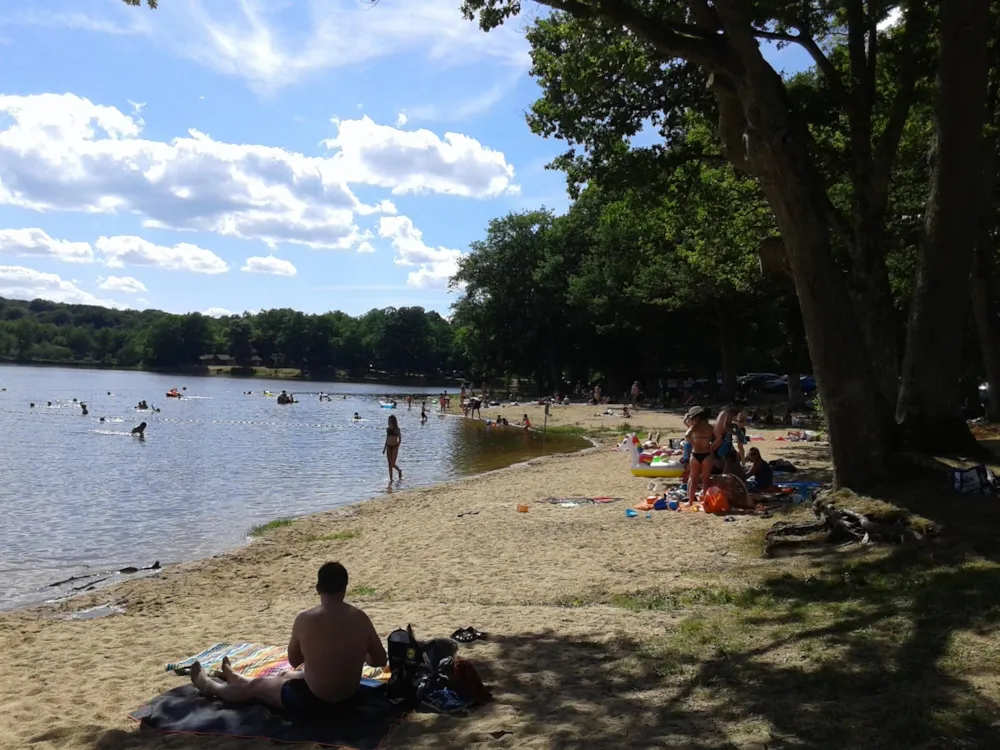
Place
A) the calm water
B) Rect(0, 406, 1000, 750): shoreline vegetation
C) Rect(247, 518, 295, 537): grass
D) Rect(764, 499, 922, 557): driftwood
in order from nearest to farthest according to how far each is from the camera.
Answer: Rect(0, 406, 1000, 750): shoreline vegetation
Rect(764, 499, 922, 557): driftwood
the calm water
Rect(247, 518, 295, 537): grass

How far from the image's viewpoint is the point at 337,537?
1380 centimetres

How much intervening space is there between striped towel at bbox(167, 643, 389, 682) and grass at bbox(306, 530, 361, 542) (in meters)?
6.63

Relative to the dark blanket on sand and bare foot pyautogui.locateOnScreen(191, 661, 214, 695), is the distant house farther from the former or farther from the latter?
the dark blanket on sand

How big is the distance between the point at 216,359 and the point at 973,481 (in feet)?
507

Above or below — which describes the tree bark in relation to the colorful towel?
above

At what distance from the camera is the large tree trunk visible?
9953mm

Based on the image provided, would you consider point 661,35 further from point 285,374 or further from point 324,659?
point 285,374

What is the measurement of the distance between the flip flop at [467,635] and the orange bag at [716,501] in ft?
21.9

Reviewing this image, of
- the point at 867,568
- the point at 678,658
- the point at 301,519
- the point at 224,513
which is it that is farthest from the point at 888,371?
the point at 224,513

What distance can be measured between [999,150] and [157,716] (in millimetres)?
16569

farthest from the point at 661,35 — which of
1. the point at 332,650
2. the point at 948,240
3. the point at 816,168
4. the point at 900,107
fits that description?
the point at 332,650

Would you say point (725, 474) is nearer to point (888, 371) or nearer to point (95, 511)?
point (888, 371)

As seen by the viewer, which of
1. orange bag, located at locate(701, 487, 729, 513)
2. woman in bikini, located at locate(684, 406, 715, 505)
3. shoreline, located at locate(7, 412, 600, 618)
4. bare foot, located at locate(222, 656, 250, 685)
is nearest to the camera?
bare foot, located at locate(222, 656, 250, 685)

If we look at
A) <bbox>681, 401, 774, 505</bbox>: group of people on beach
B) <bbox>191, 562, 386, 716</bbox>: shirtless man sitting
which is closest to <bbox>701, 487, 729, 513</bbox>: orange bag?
<bbox>681, 401, 774, 505</bbox>: group of people on beach
